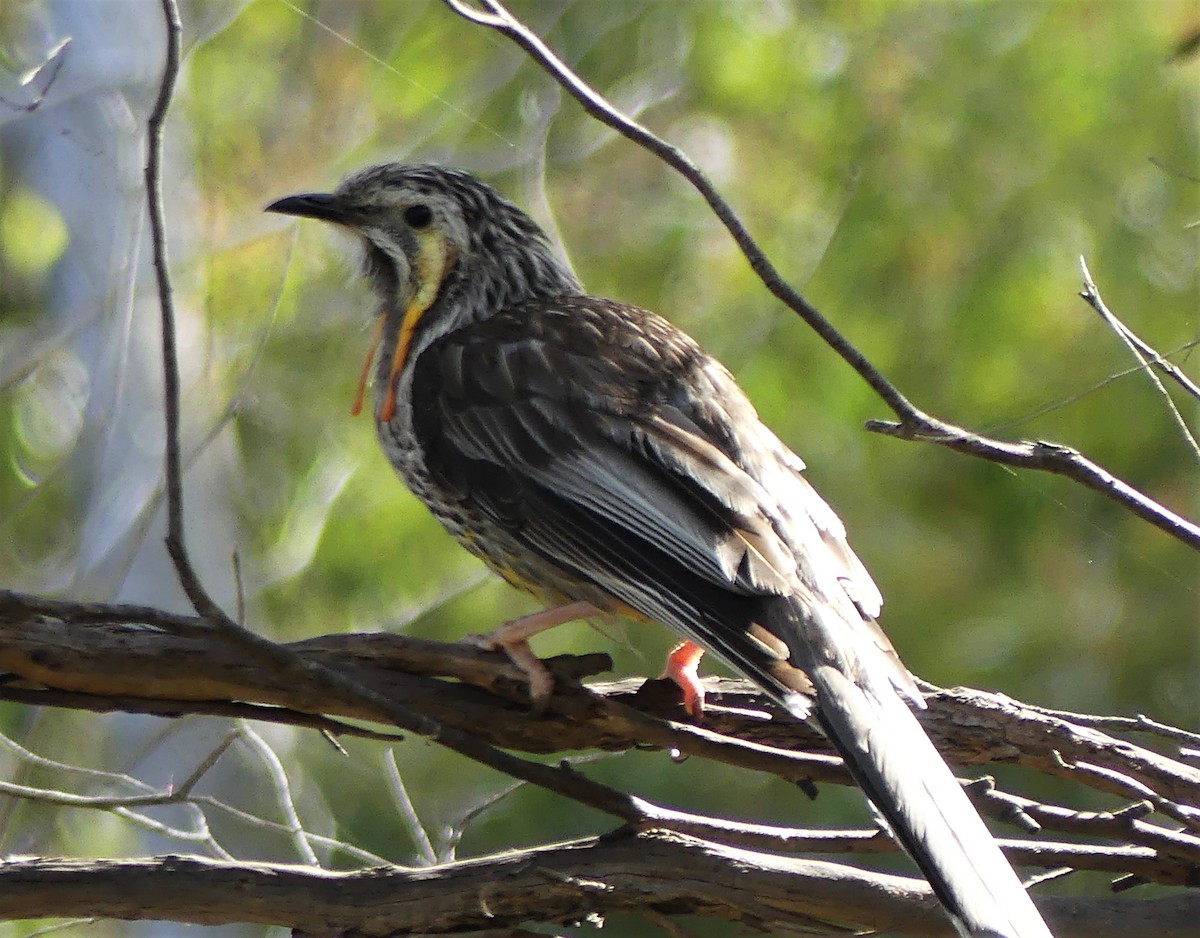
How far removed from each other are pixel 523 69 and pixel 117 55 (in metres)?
1.87

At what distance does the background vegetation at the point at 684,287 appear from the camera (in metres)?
5.82

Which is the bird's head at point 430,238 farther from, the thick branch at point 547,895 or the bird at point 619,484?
the thick branch at point 547,895

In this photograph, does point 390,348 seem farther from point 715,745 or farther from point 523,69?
point 523,69

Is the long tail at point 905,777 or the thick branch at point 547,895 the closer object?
the long tail at point 905,777

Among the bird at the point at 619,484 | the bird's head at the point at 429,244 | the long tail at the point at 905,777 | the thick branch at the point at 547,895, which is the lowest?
the thick branch at the point at 547,895

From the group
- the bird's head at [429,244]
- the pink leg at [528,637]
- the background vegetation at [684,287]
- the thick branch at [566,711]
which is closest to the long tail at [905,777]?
the thick branch at [566,711]

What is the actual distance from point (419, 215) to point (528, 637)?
1.55m

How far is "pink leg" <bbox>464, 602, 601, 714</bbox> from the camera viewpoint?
8.84 feet

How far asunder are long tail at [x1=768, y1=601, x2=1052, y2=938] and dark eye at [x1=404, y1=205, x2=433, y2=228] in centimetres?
187

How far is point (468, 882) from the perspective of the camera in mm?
2604

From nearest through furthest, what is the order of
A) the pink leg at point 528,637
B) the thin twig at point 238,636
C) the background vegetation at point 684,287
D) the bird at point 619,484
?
the thin twig at point 238,636
the bird at point 619,484
the pink leg at point 528,637
the background vegetation at point 684,287

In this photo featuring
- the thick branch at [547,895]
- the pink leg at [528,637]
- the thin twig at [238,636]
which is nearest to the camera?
the thin twig at [238,636]

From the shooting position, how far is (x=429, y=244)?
414 cm

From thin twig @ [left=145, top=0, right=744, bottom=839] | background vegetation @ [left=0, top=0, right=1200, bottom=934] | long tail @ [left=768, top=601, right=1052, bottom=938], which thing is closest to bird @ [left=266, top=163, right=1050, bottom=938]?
long tail @ [left=768, top=601, right=1052, bottom=938]
